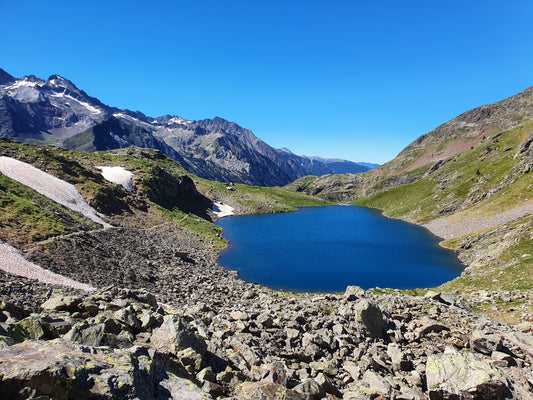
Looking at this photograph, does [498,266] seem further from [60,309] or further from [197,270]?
[60,309]

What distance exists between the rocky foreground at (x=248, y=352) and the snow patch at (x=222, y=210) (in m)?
114

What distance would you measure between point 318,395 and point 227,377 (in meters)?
4.20

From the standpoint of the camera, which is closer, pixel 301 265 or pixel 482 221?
pixel 301 265

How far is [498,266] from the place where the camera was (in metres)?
45.1

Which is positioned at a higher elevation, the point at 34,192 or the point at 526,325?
the point at 34,192

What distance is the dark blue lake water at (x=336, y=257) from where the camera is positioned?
5372cm

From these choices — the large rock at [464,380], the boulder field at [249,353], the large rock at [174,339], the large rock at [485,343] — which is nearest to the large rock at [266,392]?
the boulder field at [249,353]

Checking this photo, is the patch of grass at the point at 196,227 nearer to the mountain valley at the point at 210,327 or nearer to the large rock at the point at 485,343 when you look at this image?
the mountain valley at the point at 210,327

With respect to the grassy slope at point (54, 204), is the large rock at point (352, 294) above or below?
below

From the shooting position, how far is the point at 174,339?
1316 cm

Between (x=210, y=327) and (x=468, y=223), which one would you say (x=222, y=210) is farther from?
(x=210, y=327)

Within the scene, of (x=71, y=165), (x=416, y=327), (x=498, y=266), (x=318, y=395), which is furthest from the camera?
(x=71, y=165)

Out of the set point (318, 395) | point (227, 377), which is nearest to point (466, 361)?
point (318, 395)

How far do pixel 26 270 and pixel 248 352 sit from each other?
23.9 m
